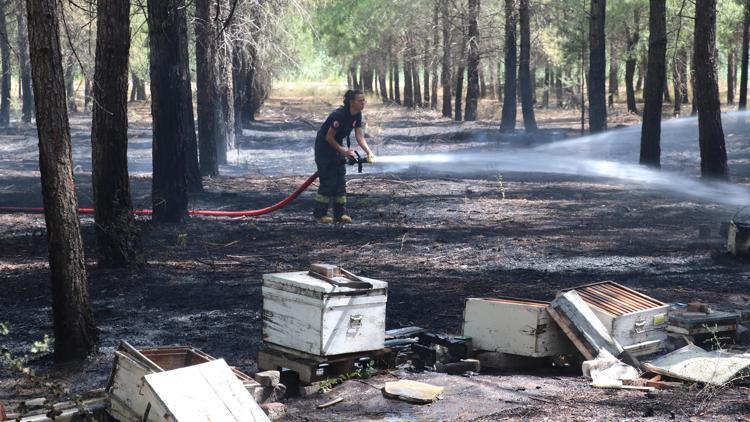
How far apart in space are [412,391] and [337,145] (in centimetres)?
673

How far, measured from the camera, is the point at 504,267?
1023cm

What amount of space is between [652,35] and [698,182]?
117 inches

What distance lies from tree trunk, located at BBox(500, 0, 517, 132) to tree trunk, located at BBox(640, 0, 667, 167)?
12473mm

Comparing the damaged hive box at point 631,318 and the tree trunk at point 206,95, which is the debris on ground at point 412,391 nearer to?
the damaged hive box at point 631,318

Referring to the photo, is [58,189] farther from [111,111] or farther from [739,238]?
[739,238]

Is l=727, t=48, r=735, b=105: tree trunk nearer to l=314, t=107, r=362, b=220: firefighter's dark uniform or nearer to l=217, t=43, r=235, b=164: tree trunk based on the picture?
l=217, t=43, r=235, b=164: tree trunk

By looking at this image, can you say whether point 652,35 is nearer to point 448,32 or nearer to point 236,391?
point 236,391

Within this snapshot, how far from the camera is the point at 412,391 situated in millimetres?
5820

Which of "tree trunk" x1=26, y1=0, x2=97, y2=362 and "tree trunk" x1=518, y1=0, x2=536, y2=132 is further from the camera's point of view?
"tree trunk" x1=518, y1=0, x2=536, y2=132

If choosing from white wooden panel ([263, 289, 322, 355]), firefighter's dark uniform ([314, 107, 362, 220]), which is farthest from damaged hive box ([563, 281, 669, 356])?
firefighter's dark uniform ([314, 107, 362, 220])

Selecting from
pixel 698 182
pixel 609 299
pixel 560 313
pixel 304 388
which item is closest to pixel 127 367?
pixel 304 388

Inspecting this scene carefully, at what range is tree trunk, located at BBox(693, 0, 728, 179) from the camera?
1575 cm

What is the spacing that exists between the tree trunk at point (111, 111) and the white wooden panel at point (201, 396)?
Result: 4.64 metres

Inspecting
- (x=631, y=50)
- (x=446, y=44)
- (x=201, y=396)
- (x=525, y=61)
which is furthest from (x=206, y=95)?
(x=631, y=50)
